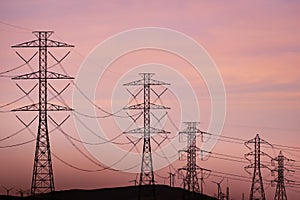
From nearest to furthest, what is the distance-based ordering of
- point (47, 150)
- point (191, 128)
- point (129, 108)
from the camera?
point (47, 150), point (129, 108), point (191, 128)

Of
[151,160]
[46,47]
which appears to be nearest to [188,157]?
[151,160]

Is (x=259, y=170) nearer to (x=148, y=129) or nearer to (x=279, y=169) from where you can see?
(x=279, y=169)

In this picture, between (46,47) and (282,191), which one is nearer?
(46,47)

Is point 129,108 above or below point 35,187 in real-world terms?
above

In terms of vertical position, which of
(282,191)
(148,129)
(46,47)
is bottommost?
(282,191)

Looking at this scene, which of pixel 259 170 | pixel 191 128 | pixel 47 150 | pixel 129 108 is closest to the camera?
pixel 47 150

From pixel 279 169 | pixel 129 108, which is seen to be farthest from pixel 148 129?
pixel 279 169

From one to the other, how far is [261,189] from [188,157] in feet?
37.6

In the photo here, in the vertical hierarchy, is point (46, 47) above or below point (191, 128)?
above

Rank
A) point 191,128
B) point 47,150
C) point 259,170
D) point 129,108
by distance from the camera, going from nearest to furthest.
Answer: point 47,150 → point 129,108 → point 259,170 → point 191,128

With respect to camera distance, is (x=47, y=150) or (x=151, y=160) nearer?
(x=47, y=150)

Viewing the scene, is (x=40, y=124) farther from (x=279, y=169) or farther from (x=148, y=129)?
(x=279, y=169)

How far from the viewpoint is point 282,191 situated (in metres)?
120

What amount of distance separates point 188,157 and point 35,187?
3825 centimetres
